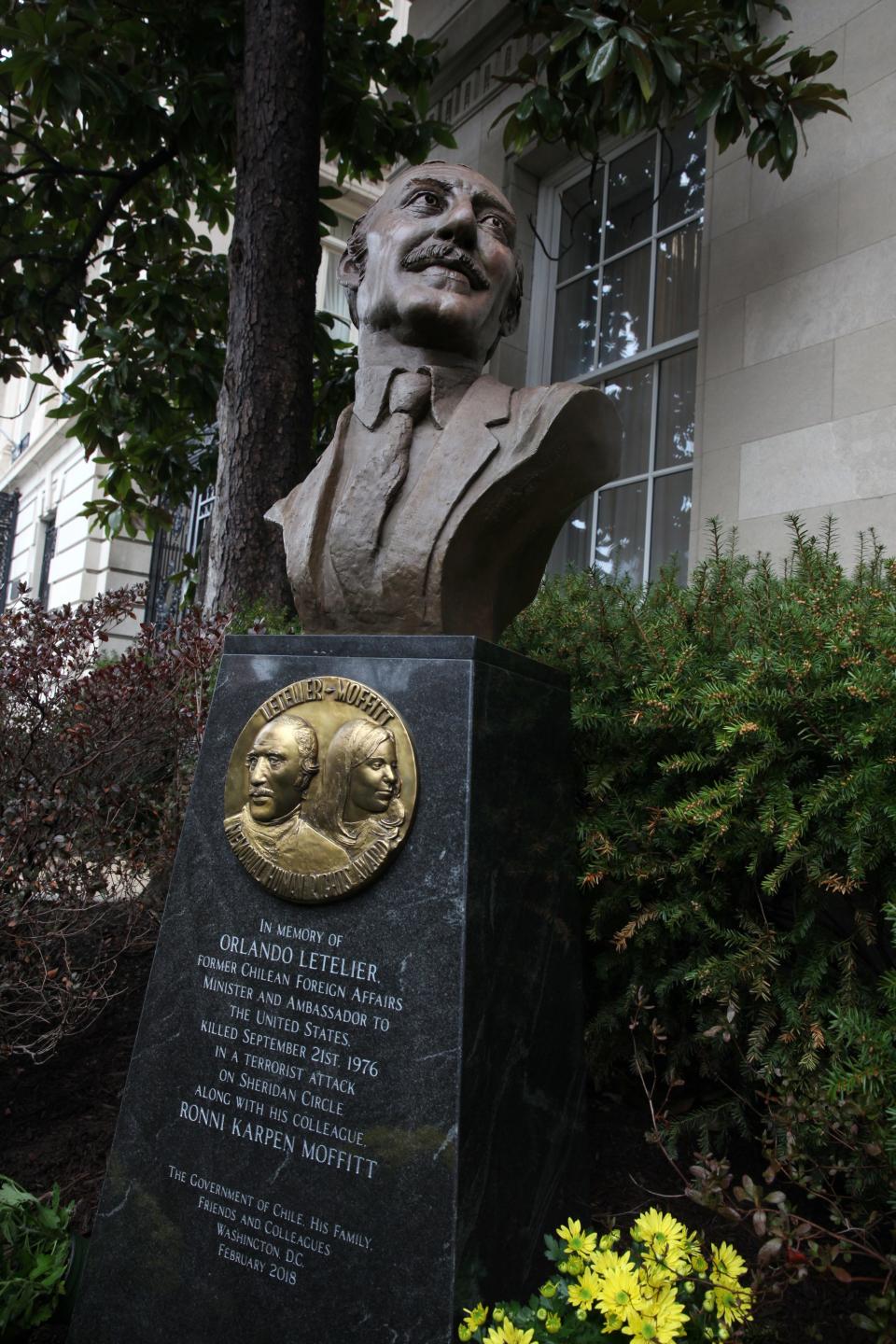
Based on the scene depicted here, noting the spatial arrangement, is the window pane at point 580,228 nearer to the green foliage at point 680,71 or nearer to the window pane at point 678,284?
the window pane at point 678,284

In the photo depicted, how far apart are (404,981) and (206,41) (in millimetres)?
5944

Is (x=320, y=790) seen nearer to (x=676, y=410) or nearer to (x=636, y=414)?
(x=676, y=410)

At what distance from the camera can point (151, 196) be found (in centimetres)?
725

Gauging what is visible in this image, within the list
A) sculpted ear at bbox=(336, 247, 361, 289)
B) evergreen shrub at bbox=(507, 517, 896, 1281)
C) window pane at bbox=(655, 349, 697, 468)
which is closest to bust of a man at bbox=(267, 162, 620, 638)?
sculpted ear at bbox=(336, 247, 361, 289)

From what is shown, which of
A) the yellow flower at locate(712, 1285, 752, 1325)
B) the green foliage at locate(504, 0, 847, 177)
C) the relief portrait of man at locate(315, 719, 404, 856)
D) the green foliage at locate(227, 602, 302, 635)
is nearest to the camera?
the yellow flower at locate(712, 1285, 752, 1325)

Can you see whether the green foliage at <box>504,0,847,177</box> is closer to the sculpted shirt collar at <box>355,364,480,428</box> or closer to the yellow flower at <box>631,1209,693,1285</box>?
the sculpted shirt collar at <box>355,364,480,428</box>

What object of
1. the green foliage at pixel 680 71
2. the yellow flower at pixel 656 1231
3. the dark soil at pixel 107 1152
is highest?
the green foliage at pixel 680 71

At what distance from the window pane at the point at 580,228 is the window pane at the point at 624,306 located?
12.6 inches

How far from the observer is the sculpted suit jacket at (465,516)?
8.60 feet

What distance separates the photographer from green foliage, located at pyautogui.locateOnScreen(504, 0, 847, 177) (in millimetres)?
4434

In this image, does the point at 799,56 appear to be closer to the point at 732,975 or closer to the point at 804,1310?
the point at 732,975

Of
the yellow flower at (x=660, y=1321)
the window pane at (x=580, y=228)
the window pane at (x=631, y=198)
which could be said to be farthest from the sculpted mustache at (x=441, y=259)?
the window pane at (x=580, y=228)

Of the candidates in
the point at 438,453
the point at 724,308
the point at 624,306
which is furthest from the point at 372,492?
the point at 624,306

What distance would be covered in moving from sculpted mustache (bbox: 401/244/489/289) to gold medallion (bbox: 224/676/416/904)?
1.23 m
